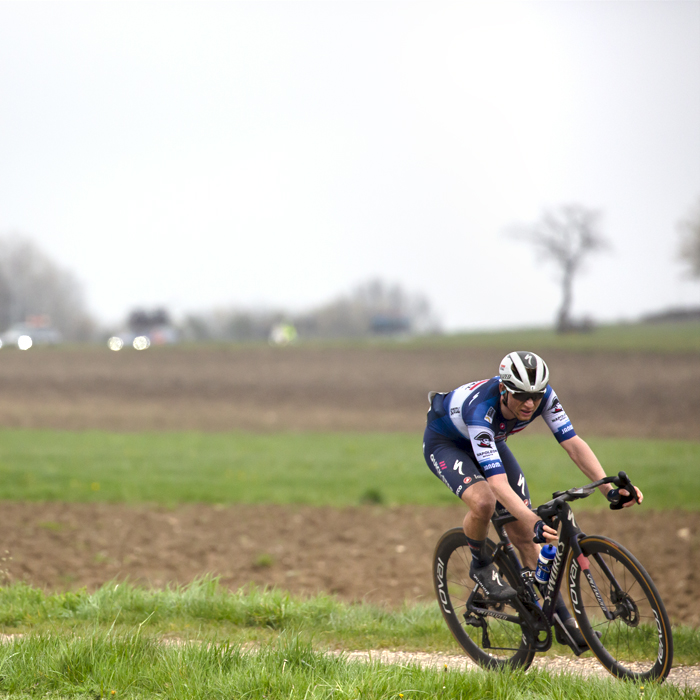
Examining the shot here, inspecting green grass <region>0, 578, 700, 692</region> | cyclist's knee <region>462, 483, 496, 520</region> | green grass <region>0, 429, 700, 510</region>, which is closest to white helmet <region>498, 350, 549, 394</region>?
cyclist's knee <region>462, 483, 496, 520</region>

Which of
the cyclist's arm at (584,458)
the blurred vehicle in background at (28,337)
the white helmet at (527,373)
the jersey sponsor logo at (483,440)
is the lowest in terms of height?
the cyclist's arm at (584,458)

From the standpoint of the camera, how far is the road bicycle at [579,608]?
457cm

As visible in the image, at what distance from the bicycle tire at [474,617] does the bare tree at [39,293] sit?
7550 cm

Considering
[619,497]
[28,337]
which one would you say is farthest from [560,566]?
[28,337]

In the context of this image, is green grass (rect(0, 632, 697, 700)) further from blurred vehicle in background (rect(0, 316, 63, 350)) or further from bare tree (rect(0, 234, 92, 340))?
bare tree (rect(0, 234, 92, 340))

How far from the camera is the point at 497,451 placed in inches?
204

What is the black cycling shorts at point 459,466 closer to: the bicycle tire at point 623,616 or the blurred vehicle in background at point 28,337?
Result: the bicycle tire at point 623,616

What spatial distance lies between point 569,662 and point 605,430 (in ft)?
55.2

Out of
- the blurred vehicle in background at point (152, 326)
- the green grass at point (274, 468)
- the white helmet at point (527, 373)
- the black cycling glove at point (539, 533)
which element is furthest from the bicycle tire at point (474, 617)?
the blurred vehicle in background at point (152, 326)

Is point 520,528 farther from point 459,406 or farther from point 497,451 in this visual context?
point 459,406

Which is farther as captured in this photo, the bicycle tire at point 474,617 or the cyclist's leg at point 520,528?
the cyclist's leg at point 520,528

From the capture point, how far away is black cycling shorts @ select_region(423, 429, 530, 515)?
5.49 meters

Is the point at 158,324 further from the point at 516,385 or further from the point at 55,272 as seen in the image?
the point at 516,385

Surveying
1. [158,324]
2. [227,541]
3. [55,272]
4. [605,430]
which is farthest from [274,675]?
[55,272]
